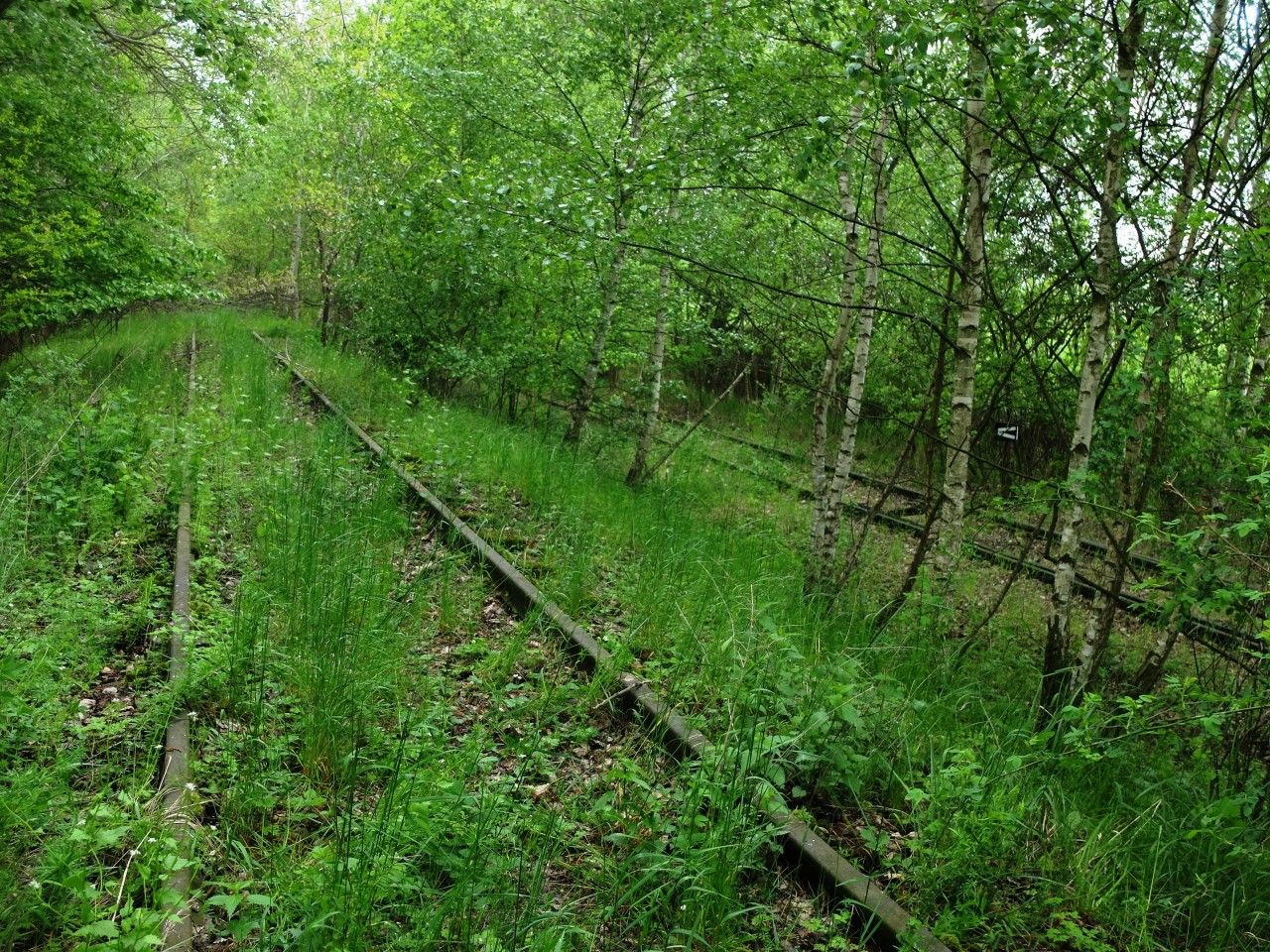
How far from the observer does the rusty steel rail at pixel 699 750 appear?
2.84 meters

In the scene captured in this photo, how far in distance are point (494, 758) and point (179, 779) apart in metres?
1.19

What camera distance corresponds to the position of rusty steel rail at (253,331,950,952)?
9.32ft

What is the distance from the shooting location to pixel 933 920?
9.93ft

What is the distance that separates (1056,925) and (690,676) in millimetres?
1969

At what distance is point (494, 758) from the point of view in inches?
141

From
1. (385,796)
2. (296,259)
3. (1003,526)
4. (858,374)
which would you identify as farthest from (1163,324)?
(296,259)

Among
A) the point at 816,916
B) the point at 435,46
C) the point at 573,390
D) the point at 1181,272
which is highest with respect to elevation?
the point at 435,46

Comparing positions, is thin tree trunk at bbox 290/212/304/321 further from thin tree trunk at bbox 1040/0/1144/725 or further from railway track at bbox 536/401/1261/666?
thin tree trunk at bbox 1040/0/1144/725

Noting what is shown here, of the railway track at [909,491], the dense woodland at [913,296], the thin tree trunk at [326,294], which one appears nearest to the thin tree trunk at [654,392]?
the dense woodland at [913,296]

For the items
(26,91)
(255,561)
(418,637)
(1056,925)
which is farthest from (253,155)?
(1056,925)

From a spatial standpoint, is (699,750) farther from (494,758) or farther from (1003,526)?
(1003,526)

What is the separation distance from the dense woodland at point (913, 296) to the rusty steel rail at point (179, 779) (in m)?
2.45

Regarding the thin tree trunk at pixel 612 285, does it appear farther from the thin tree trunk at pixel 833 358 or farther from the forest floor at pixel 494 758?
the forest floor at pixel 494 758

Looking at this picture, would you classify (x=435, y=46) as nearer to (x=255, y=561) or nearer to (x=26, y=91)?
(x=26, y=91)
